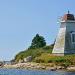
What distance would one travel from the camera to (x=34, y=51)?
99.7 m

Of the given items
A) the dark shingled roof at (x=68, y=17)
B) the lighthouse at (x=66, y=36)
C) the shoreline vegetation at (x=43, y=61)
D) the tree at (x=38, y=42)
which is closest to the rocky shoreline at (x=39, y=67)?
the shoreline vegetation at (x=43, y=61)

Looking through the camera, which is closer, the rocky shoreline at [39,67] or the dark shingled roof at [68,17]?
the rocky shoreline at [39,67]

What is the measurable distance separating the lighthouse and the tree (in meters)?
22.1

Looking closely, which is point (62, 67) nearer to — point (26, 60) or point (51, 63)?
point (51, 63)

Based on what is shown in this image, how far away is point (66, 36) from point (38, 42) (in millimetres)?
23743

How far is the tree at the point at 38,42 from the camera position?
112 meters

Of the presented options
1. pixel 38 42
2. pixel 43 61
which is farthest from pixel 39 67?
pixel 38 42

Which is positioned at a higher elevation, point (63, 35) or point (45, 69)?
point (63, 35)

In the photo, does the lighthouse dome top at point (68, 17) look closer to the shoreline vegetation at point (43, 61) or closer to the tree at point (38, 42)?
the shoreline vegetation at point (43, 61)

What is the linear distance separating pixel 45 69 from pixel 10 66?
13.8 m

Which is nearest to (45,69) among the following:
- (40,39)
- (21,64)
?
(21,64)

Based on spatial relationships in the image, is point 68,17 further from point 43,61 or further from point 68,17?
point 43,61

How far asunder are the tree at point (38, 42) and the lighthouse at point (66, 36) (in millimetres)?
22054

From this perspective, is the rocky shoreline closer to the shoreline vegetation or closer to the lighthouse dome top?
the shoreline vegetation
